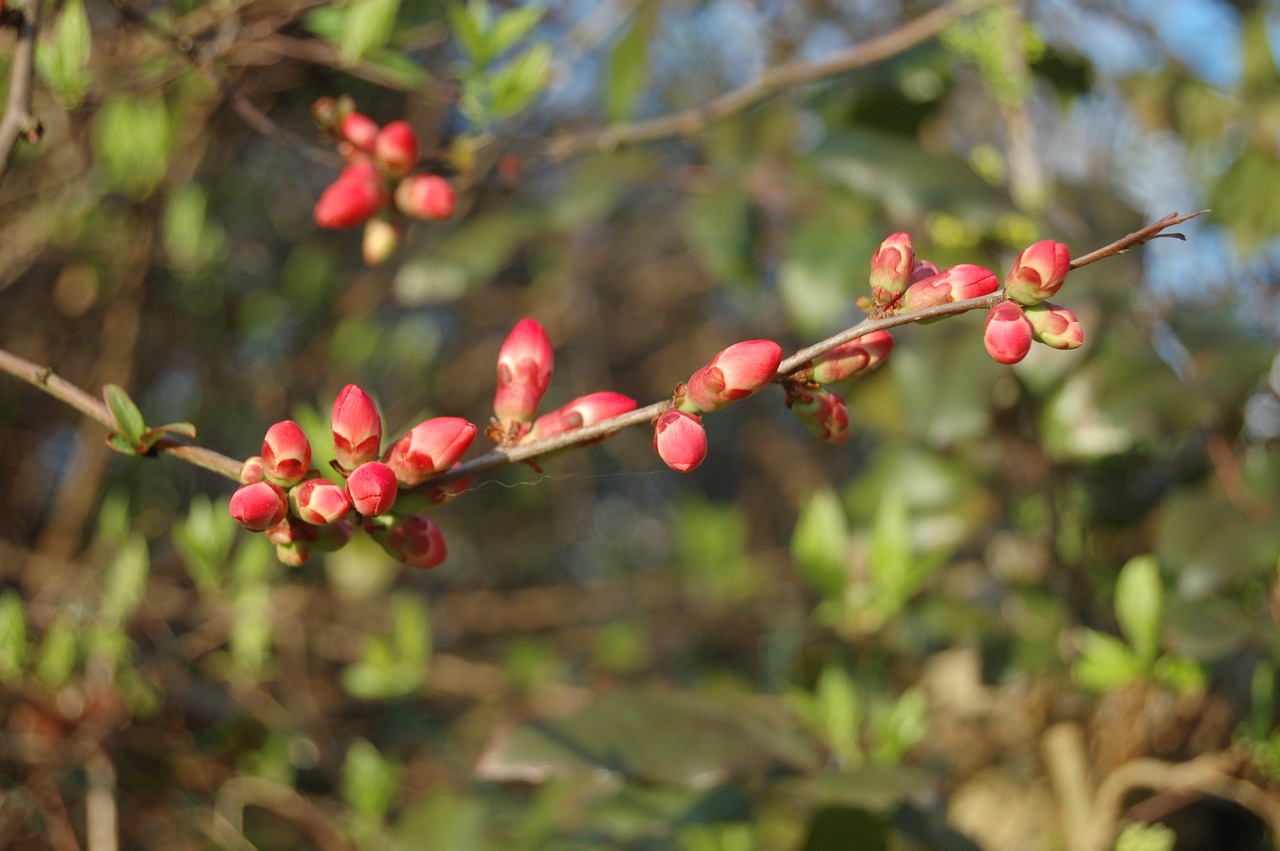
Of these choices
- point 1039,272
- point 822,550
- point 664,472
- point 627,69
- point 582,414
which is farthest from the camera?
point 664,472

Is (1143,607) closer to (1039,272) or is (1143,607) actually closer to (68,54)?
(1039,272)

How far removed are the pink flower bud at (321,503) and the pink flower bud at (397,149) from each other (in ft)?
1.44

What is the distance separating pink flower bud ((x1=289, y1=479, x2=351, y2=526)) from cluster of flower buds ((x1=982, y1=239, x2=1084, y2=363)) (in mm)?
352

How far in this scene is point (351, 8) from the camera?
108 centimetres

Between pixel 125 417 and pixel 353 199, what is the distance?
371mm

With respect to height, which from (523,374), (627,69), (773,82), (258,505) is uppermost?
(627,69)

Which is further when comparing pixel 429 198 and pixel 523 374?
pixel 429 198

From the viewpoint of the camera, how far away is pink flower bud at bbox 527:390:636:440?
24.4 inches

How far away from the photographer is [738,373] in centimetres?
54

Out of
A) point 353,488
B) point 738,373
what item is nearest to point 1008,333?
point 738,373

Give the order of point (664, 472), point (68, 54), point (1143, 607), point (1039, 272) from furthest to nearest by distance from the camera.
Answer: point (664, 472)
point (1143, 607)
point (68, 54)
point (1039, 272)

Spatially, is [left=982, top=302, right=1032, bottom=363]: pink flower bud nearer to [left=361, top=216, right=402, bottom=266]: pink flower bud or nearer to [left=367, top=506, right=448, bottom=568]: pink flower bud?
[left=367, top=506, right=448, bottom=568]: pink flower bud

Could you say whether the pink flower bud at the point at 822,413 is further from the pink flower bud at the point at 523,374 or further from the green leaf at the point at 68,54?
the green leaf at the point at 68,54

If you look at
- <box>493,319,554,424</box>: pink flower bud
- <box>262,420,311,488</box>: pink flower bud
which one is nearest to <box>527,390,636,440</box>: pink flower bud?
<box>493,319,554,424</box>: pink flower bud
